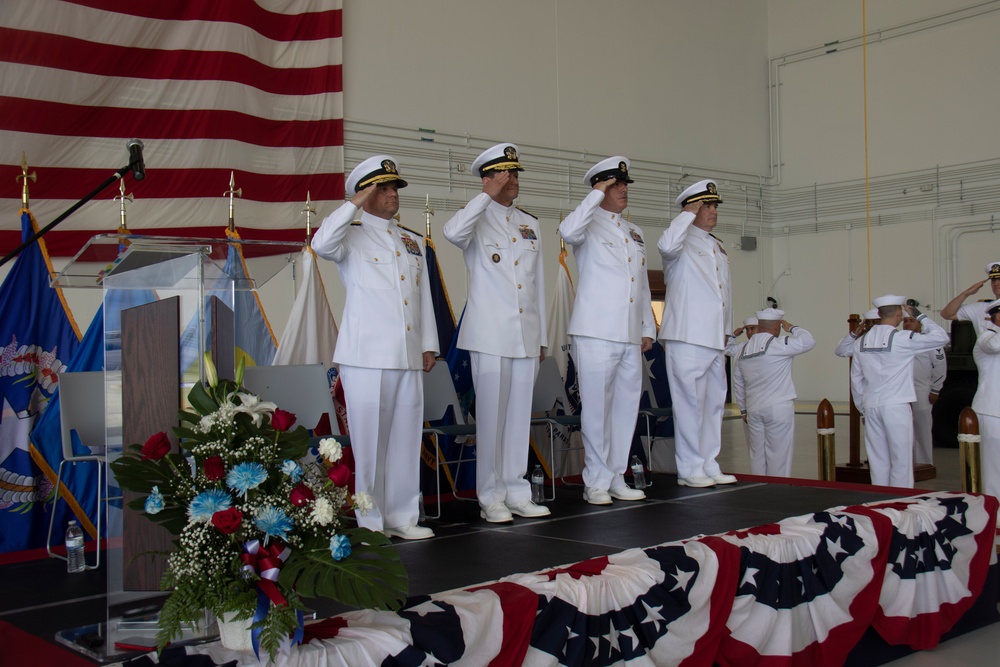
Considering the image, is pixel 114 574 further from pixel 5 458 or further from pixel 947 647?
pixel 947 647

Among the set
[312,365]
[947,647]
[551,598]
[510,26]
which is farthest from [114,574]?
[510,26]

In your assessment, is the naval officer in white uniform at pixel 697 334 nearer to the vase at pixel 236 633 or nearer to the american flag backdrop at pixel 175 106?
the vase at pixel 236 633

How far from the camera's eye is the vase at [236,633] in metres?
2.04

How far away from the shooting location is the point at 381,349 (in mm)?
3887

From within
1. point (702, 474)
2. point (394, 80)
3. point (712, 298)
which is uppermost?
point (394, 80)

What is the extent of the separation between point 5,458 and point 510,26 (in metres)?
7.52

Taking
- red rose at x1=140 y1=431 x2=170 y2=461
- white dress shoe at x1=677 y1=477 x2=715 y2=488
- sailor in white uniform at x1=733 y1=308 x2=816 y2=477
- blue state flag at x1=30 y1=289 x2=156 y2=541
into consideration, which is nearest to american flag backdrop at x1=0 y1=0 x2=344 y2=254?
blue state flag at x1=30 y1=289 x2=156 y2=541

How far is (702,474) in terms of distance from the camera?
17.0ft

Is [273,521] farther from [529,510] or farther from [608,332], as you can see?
[608,332]

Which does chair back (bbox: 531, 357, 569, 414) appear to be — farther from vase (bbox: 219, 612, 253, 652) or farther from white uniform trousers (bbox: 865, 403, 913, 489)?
vase (bbox: 219, 612, 253, 652)

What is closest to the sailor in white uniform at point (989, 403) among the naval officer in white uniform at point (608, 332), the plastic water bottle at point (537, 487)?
the naval officer in white uniform at point (608, 332)

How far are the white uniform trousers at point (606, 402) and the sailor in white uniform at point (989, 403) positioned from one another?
2.34 metres

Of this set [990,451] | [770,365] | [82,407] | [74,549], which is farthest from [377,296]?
[990,451]

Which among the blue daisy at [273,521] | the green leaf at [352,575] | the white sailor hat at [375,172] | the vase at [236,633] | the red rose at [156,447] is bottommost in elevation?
the vase at [236,633]
